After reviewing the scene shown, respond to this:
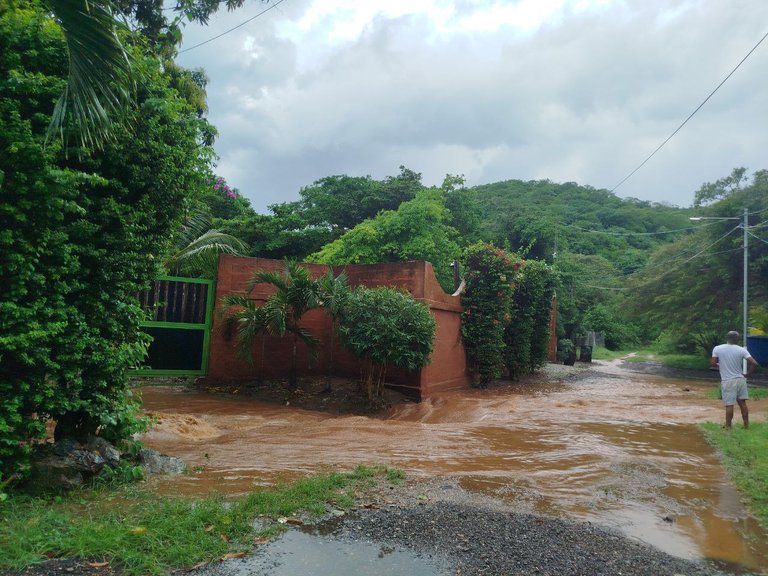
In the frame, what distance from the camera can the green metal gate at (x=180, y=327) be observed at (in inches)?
447

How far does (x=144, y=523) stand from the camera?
384 centimetres

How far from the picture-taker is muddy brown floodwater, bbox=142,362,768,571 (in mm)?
4941

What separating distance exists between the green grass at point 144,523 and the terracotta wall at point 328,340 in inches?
294

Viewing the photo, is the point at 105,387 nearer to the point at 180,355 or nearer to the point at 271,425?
the point at 271,425

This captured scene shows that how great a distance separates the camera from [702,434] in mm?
9391

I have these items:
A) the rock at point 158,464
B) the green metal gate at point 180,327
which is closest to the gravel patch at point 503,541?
the rock at point 158,464

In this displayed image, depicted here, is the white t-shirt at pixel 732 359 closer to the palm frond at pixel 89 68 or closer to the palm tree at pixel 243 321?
the palm tree at pixel 243 321

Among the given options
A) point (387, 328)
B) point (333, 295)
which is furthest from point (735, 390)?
point (333, 295)

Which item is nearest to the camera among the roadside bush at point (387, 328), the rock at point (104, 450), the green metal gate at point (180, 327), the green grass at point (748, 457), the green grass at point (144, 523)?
the green grass at point (144, 523)

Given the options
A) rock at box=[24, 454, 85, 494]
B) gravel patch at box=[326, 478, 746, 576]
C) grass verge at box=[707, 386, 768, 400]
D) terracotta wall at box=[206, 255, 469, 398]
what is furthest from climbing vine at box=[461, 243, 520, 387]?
rock at box=[24, 454, 85, 494]

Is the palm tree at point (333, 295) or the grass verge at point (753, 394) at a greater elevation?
the palm tree at point (333, 295)

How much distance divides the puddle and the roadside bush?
6.42 m

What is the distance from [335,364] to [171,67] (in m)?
9.37

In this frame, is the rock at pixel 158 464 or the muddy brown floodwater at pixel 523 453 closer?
the muddy brown floodwater at pixel 523 453
